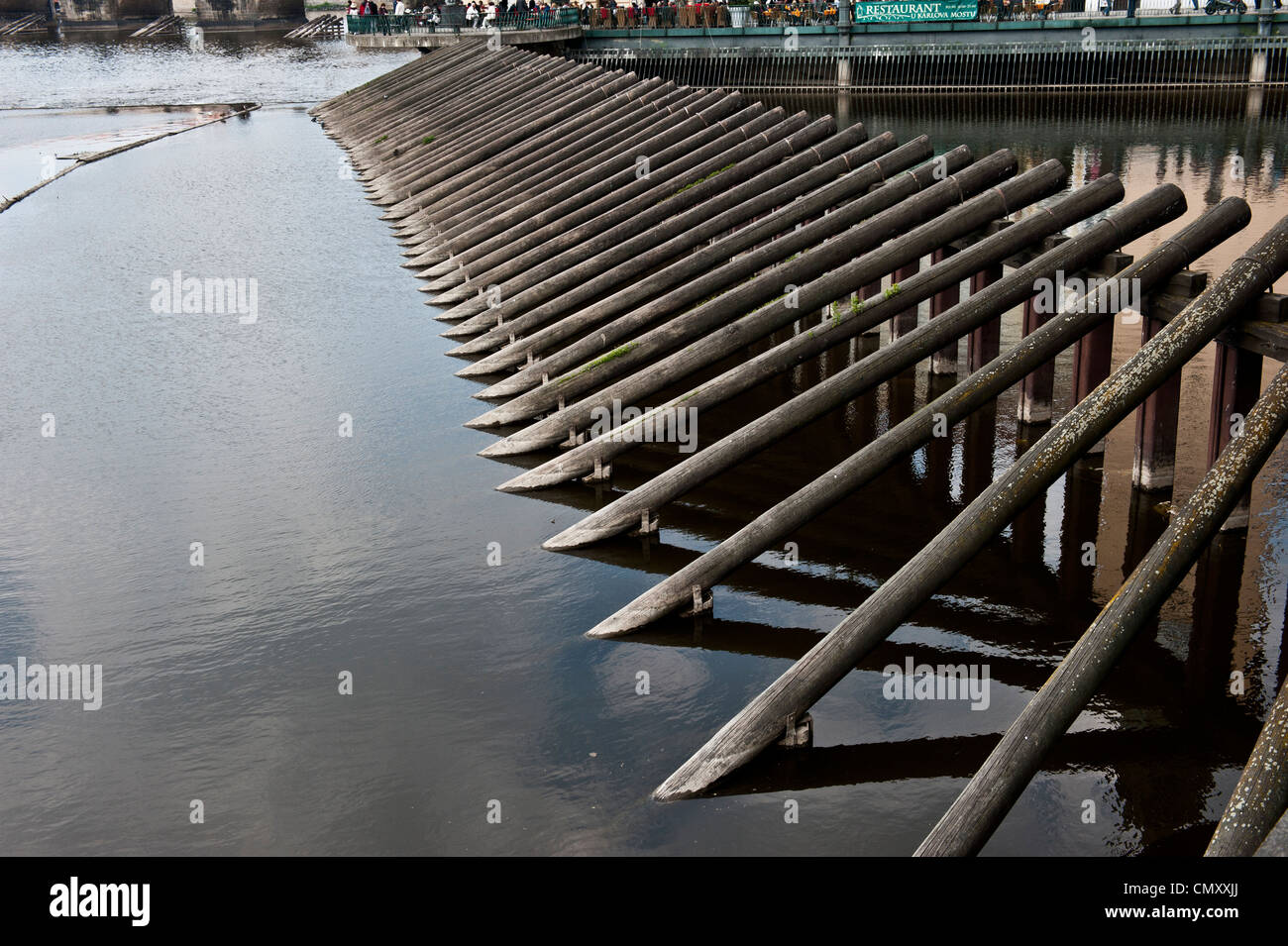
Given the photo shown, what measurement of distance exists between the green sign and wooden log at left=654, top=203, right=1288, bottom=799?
2245 inches

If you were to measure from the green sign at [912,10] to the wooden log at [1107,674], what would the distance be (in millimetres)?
58823

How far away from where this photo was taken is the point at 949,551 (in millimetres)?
10180

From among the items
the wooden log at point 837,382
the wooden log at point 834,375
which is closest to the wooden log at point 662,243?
the wooden log at point 834,375

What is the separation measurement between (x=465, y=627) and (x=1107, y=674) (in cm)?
592

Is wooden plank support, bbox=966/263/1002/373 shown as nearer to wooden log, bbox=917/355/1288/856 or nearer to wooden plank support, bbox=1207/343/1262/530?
wooden plank support, bbox=1207/343/1262/530

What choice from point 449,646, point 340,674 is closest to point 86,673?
point 340,674

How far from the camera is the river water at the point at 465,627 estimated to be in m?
9.62

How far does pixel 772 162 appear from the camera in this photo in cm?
2281

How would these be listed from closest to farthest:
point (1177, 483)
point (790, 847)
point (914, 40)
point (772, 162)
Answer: point (790, 847) < point (1177, 483) < point (772, 162) < point (914, 40)

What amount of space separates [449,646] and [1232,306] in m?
7.72

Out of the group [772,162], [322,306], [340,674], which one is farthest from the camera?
[322,306]

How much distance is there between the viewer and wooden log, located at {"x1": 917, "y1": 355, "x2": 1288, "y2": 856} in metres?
7.49

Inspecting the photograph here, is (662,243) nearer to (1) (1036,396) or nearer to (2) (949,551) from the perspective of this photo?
(1) (1036,396)

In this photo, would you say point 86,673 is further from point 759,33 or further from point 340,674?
point 759,33
